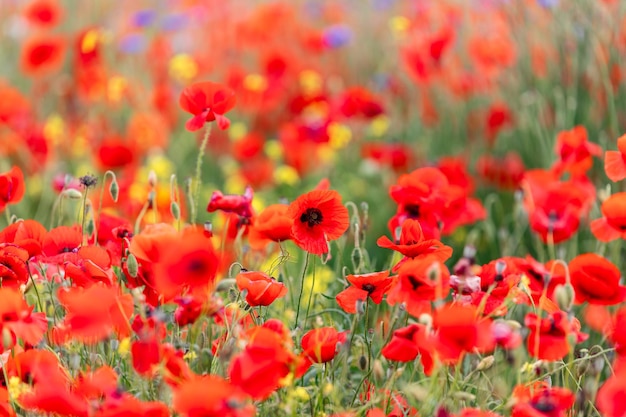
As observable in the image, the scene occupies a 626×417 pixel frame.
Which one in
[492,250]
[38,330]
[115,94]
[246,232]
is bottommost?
[492,250]

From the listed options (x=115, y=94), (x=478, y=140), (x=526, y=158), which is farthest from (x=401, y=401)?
(x=115, y=94)

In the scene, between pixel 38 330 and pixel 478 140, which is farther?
pixel 478 140

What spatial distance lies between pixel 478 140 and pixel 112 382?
283 centimetres

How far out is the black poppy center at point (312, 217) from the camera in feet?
5.34

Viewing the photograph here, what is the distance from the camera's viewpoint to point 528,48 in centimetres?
354

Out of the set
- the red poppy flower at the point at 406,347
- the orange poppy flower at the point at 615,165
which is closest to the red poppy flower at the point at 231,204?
the red poppy flower at the point at 406,347

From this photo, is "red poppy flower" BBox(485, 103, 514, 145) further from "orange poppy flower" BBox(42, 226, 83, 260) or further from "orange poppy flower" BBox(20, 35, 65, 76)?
"orange poppy flower" BBox(42, 226, 83, 260)

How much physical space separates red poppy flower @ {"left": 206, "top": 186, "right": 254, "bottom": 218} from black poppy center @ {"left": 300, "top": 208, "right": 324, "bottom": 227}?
0.18 metres

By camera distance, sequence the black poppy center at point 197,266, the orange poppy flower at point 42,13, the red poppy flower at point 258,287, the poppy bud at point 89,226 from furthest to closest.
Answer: the orange poppy flower at point 42,13
the poppy bud at point 89,226
the red poppy flower at point 258,287
the black poppy center at point 197,266

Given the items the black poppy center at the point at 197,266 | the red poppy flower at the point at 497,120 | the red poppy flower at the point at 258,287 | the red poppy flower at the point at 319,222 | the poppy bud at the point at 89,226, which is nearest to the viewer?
the black poppy center at the point at 197,266

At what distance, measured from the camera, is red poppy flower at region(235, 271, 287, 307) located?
58.5 inches

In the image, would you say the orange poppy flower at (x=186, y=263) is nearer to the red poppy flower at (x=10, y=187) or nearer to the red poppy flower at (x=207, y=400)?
the red poppy flower at (x=207, y=400)

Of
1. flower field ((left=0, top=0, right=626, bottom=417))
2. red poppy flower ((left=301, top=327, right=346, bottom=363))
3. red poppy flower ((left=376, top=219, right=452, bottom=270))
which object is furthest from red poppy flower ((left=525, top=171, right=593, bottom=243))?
red poppy flower ((left=301, top=327, right=346, bottom=363))

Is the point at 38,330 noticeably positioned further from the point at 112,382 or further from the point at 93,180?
the point at 93,180
